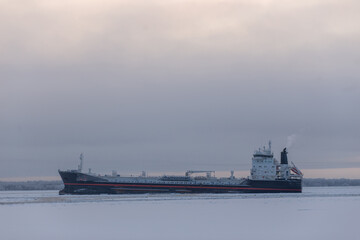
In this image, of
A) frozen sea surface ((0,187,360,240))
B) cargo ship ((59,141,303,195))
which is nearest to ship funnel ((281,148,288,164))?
cargo ship ((59,141,303,195))

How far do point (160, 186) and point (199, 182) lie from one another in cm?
689

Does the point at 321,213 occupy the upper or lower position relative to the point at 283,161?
lower

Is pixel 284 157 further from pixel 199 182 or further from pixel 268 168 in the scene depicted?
pixel 199 182

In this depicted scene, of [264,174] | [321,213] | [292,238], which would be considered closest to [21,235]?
[292,238]

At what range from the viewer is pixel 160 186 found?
90.5 meters

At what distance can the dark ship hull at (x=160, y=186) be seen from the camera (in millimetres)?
87938

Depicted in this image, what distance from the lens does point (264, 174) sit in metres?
97.2

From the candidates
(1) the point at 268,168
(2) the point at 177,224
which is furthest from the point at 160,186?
(2) the point at 177,224

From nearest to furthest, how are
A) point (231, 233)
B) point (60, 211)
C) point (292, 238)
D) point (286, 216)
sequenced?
1. point (292, 238)
2. point (231, 233)
3. point (286, 216)
4. point (60, 211)

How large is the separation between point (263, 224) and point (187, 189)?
51.9 meters

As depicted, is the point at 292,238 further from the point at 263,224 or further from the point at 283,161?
the point at 283,161

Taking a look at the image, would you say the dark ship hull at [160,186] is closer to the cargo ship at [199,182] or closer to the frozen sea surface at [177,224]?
the cargo ship at [199,182]

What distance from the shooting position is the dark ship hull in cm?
8794

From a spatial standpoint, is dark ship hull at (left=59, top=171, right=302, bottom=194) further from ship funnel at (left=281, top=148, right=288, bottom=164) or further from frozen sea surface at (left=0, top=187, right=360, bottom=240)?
frozen sea surface at (left=0, top=187, right=360, bottom=240)
